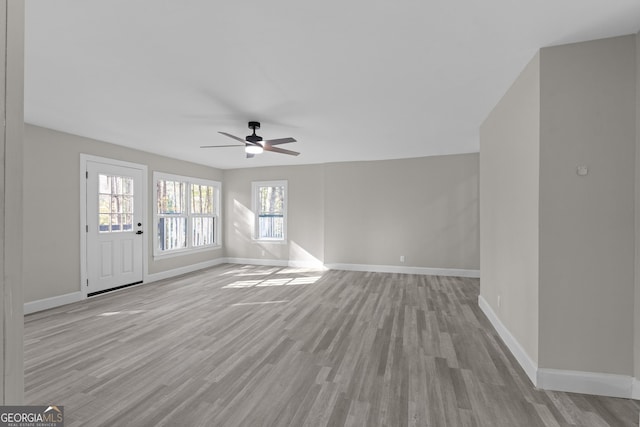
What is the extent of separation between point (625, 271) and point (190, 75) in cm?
375

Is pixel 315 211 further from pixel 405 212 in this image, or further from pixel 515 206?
pixel 515 206

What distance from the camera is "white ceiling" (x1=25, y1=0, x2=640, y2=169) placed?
1800mm

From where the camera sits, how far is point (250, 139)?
368cm

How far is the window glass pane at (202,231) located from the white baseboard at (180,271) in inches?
19.7

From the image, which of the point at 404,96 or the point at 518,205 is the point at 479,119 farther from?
the point at 518,205

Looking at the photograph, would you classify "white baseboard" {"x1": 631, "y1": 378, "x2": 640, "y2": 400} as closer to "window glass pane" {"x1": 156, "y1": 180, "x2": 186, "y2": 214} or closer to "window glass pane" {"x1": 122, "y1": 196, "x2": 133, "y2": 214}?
"window glass pane" {"x1": 122, "y1": 196, "x2": 133, "y2": 214}

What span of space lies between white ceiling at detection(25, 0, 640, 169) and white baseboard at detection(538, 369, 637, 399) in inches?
96.3

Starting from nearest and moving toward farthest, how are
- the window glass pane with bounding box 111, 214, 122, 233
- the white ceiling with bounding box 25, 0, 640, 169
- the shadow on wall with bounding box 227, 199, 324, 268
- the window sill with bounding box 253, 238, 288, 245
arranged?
the white ceiling with bounding box 25, 0, 640, 169 < the window glass pane with bounding box 111, 214, 122, 233 < the shadow on wall with bounding box 227, 199, 324, 268 < the window sill with bounding box 253, 238, 288, 245

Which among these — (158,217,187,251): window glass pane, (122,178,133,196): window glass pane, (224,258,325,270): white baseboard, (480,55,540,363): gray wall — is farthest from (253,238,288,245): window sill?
(480,55,540,363): gray wall

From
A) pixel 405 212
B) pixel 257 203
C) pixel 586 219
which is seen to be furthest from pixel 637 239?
pixel 257 203

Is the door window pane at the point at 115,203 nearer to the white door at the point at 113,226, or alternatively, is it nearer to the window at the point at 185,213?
the white door at the point at 113,226

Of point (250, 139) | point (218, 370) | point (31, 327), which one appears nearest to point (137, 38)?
point (250, 139)

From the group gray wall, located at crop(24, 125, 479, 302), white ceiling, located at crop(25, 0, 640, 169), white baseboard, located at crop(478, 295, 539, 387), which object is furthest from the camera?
gray wall, located at crop(24, 125, 479, 302)

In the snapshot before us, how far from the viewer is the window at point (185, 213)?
6020mm
